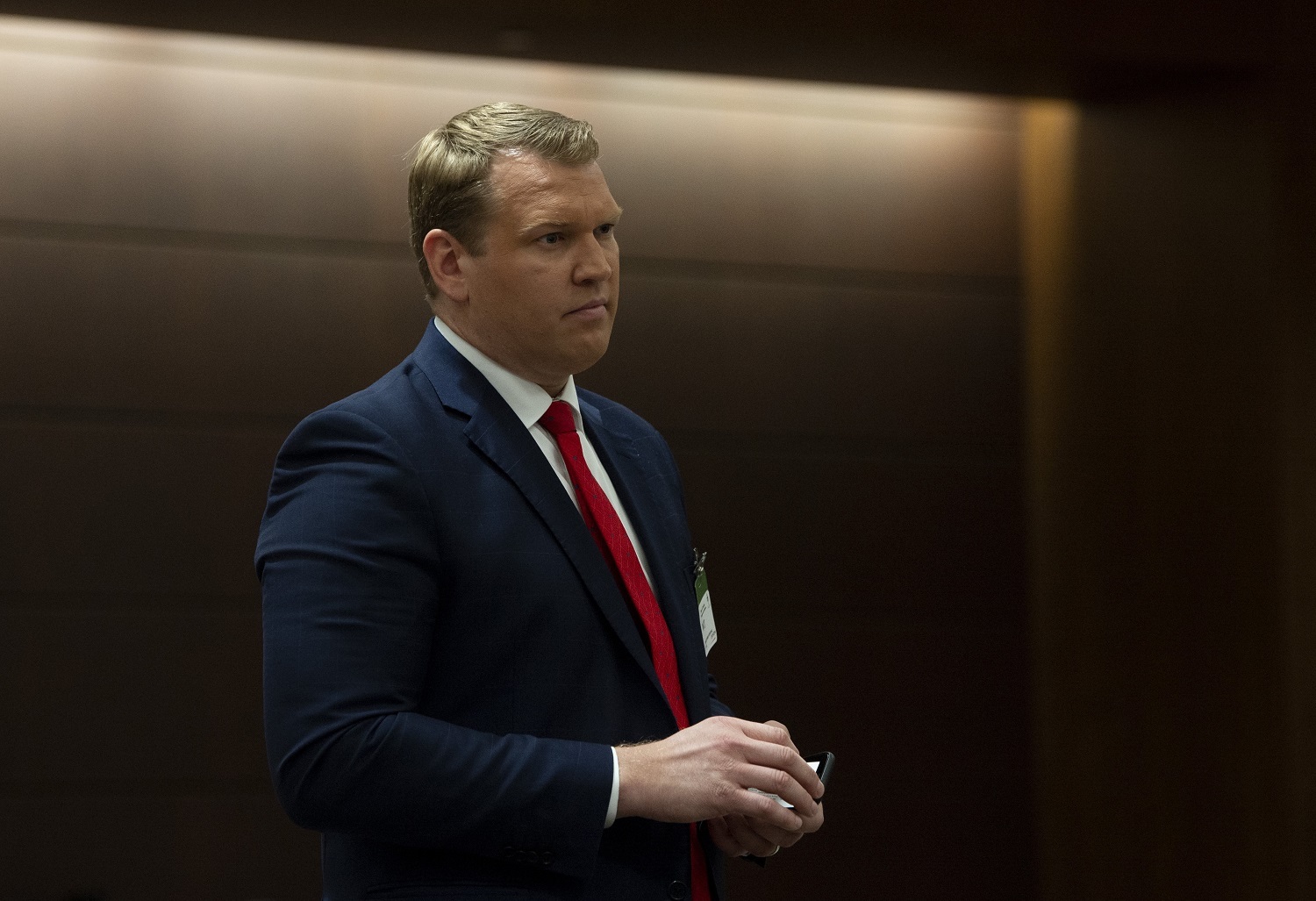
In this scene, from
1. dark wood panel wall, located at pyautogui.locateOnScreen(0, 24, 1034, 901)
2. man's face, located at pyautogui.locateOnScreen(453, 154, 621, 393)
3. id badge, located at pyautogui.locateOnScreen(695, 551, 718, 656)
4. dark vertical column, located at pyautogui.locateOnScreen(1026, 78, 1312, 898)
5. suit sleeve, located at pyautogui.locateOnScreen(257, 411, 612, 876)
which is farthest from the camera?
dark vertical column, located at pyautogui.locateOnScreen(1026, 78, 1312, 898)

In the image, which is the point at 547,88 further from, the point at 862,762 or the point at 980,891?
the point at 980,891

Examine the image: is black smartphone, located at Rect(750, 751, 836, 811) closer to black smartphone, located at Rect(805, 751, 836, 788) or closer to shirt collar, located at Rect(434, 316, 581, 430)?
black smartphone, located at Rect(805, 751, 836, 788)

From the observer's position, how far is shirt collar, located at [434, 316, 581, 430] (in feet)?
5.14

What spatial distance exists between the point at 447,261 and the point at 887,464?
7.58ft

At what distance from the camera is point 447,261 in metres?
1.61

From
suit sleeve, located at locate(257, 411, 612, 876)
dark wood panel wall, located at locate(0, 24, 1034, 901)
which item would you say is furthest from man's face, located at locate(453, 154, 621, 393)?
dark wood panel wall, located at locate(0, 24, 1034, 901)

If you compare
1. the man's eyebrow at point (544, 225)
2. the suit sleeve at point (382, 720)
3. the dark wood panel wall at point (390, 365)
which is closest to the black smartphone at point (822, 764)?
the suit sleeve at point (382, 720)

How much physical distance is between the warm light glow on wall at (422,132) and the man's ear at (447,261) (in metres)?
1.95

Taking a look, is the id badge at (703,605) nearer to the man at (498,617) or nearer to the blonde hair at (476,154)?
the man at (498,617)

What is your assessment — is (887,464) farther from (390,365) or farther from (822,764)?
(822,764)

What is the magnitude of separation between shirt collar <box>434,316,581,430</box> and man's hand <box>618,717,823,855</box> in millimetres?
415

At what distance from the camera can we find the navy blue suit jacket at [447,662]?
1.30 m

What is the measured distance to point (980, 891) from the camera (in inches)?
147

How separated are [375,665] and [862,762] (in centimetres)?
257
